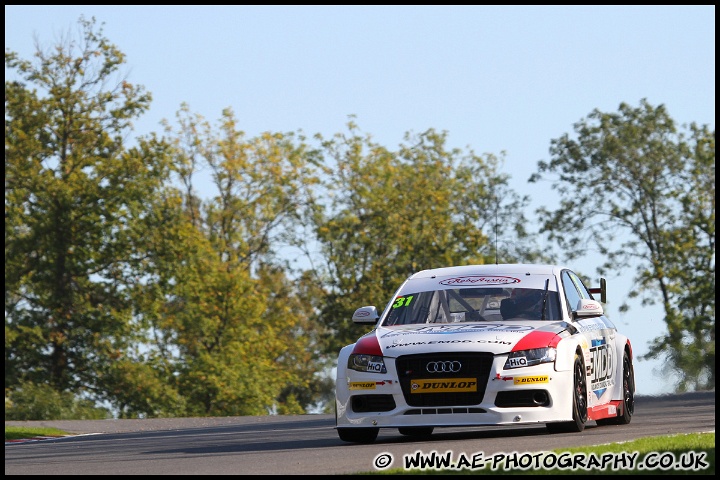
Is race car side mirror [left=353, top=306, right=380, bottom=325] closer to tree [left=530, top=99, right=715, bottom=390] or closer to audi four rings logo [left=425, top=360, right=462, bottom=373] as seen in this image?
audi four rings logo [left=425, top=360, right=462, bottom=373]

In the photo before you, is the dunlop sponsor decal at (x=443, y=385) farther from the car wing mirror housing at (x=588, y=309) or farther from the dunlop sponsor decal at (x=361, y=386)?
the car wing mirror housing at (x=588, y=309)

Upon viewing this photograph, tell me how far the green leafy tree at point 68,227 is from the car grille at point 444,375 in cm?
3527

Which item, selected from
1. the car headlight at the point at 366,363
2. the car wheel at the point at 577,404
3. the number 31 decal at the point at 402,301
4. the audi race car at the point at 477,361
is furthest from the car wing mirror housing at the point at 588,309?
the car headlight at the point at 366,363

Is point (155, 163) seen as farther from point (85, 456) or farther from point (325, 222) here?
point (85, 456)

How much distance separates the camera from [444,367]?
13.8 m

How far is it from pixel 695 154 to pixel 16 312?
99.4ft

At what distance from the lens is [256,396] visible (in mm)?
55688

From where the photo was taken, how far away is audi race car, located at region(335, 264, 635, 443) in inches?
542

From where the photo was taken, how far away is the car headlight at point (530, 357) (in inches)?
543

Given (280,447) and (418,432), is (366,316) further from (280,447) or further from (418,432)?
(280,447)

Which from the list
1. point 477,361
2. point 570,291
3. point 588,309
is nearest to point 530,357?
point 477,361

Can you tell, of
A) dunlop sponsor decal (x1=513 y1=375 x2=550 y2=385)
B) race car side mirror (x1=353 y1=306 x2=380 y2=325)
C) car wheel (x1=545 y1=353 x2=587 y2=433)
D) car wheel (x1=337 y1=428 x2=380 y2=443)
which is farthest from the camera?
race car side mirror (x1=353 y1=306 x2=380 y2=325)

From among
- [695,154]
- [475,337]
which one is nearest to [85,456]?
[475,337]

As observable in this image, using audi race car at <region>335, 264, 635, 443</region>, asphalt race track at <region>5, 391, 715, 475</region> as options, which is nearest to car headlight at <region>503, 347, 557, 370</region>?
audi race car at <region>335, 264, 635, 443</region>
